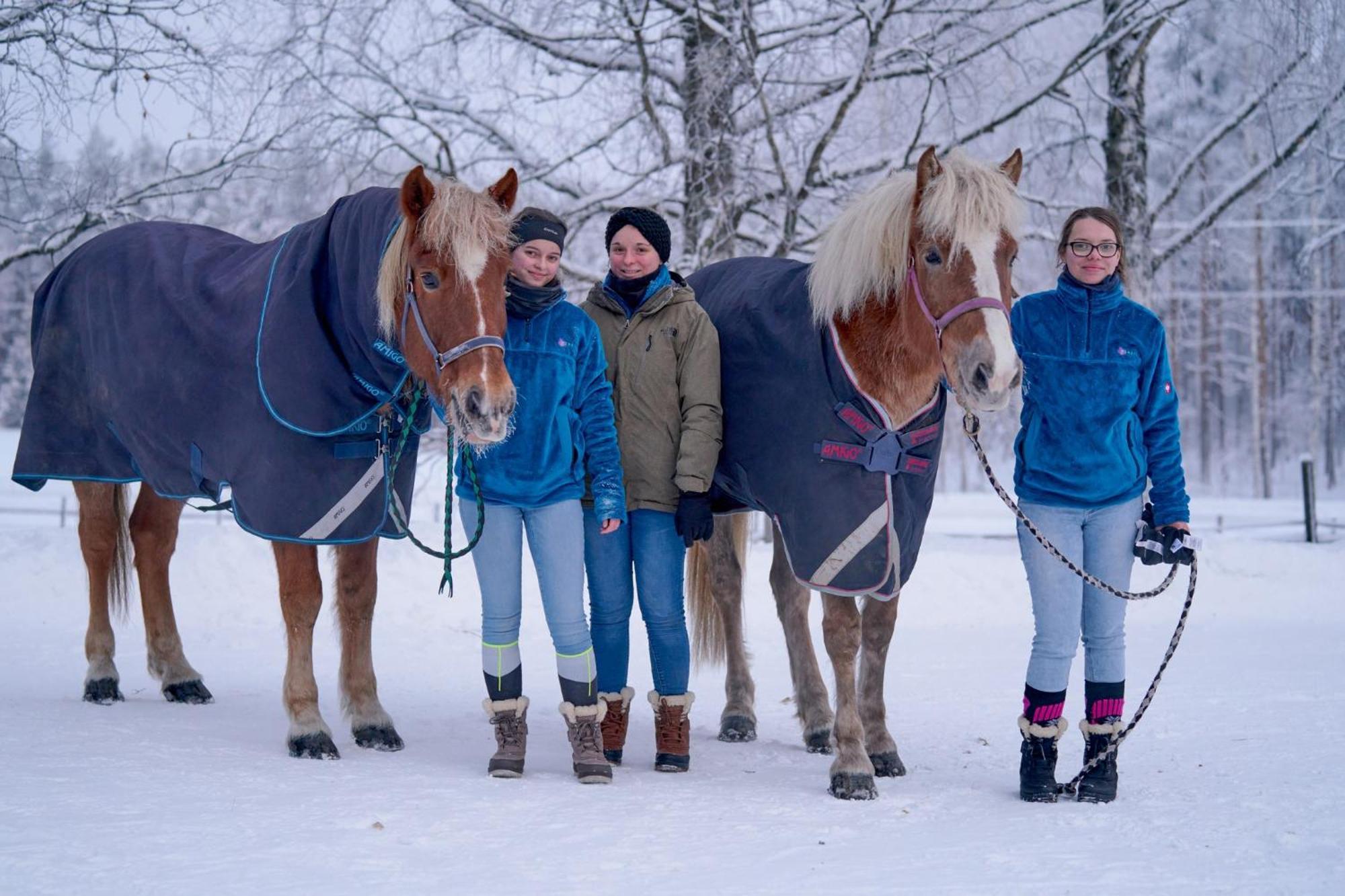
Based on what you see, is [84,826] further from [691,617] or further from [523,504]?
[691,617]

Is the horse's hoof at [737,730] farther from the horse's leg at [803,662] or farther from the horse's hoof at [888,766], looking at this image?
the horse's hoof at [888,766]

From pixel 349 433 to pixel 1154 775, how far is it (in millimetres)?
2931

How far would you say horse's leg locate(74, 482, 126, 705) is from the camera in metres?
5.19

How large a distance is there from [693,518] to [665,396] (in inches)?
17.6

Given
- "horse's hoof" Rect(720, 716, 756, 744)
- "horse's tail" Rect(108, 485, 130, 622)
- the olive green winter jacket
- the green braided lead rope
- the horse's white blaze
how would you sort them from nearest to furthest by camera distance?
the horse's white blaze → the green braided lead rope → the olive green winter jacket → "horse's hoof" Rect(720, 716, 756, 744) → "horse's tail" Rect(108, 485, 130, 622)

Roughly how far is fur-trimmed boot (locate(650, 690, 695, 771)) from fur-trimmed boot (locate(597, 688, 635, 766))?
101mm

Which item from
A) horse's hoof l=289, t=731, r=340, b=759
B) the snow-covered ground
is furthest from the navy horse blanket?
the snow-covered ground

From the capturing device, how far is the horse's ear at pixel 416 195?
141 inches

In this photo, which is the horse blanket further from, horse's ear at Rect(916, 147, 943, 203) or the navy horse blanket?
the navy horse blanket

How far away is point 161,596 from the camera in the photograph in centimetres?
536

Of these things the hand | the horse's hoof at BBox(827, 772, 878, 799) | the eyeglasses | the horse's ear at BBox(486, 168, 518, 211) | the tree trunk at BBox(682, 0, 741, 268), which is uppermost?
the tree trunk at BBox(682, 0, 741, 268)

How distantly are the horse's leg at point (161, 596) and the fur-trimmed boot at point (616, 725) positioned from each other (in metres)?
2.10

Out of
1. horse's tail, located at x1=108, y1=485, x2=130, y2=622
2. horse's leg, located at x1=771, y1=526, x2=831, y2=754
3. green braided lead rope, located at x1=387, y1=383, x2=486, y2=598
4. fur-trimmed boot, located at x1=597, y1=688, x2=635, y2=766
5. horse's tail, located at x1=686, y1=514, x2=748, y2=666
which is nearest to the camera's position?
green braided lead rope, located at x1=387, y1=383, x2=486, y2=598

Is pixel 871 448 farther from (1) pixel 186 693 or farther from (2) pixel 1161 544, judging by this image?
(1) pixel 186 693
